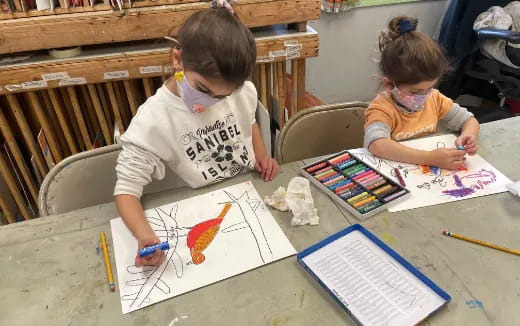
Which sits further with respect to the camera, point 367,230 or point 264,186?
point 264,186

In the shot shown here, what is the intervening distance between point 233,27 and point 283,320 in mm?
593

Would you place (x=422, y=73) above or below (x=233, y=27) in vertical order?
below

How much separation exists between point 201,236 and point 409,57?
767 millimetres

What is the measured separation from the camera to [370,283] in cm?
72

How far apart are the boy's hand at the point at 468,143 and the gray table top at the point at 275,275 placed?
0.19m

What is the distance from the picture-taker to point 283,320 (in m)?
0.67

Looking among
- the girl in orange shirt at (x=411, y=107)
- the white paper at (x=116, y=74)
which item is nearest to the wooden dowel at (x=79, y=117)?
the white paper at (x=116, y=74)

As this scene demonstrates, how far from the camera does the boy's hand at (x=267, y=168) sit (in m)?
1.03

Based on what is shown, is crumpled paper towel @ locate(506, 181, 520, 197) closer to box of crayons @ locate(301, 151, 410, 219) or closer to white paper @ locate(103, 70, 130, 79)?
box of crayons @ locate(301, 151, 410, 219)

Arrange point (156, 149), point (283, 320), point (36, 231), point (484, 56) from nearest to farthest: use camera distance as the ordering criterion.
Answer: point (283, 320)
point (36, 231)
point (156, 149)
point (484, 56)

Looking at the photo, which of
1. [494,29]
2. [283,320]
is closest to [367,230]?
[283,320]

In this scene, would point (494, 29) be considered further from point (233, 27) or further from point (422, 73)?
point (233, 27)

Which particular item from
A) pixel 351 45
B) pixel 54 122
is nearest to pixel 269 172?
pixel 54 122

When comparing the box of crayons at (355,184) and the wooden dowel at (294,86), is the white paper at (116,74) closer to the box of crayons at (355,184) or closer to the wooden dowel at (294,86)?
the wooden dowel at (294,86)
